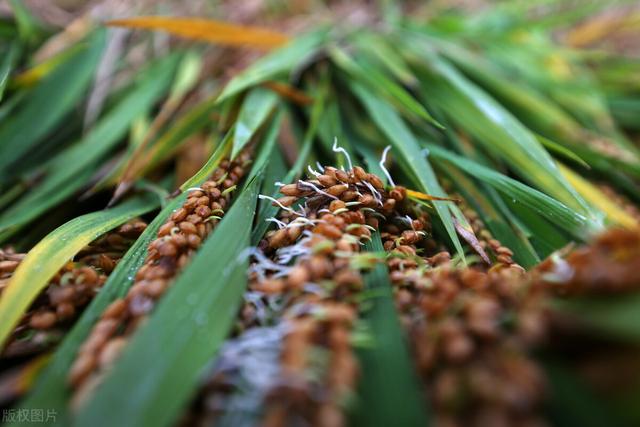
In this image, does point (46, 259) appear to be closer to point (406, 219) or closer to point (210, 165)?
point (210, 165)

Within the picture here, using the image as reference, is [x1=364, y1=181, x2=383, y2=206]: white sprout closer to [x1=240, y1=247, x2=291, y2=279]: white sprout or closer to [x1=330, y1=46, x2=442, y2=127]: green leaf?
[x1=240, y1=247, x2=291, y2=279]: white sprout

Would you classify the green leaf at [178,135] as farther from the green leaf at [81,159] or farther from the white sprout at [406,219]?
the white sprout at [406,219]

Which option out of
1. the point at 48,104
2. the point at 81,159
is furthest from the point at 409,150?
the point at 48,104

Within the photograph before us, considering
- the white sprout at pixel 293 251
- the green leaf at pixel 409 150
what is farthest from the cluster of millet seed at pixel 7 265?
the green leaf at pixel 409 150

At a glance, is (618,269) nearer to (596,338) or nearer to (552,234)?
(596,338)

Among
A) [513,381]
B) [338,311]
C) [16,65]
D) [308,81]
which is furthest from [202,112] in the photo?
[513,381]

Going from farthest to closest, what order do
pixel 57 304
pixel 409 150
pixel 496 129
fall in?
pixel 496 129 → pixel 409 150 → pixel 57 304

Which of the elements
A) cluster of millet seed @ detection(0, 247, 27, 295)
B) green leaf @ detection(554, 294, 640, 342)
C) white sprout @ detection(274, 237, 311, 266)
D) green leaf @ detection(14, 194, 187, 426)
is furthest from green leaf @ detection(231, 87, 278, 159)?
green leaf @ detection(554, 294, 640, 342)
